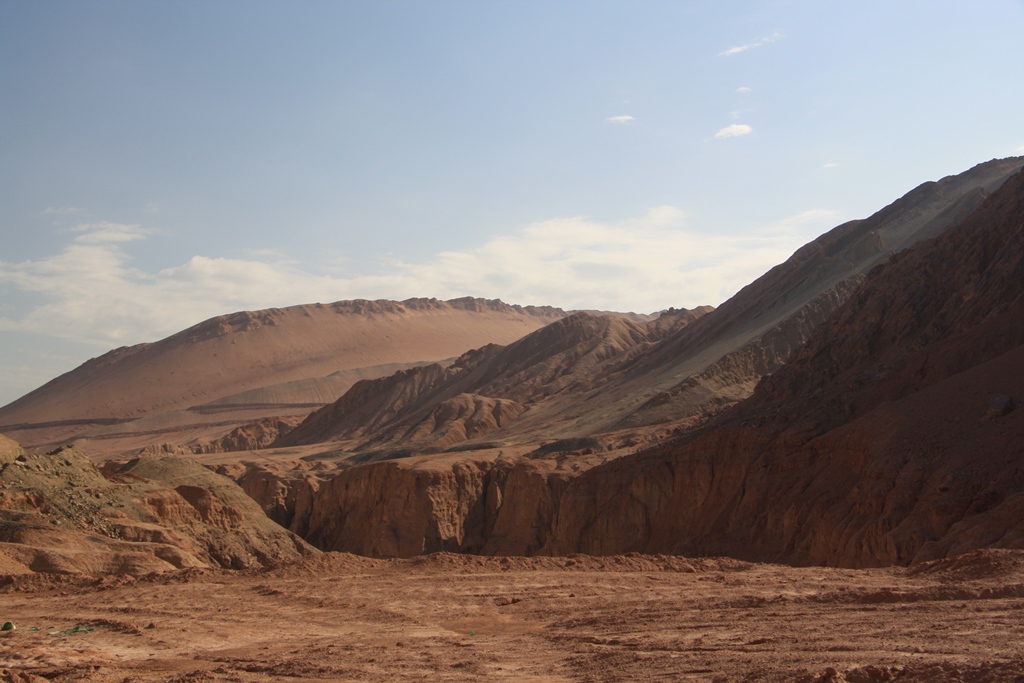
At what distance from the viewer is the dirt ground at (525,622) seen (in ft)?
33.3

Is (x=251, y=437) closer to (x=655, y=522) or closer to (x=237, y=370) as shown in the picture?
(x=237, y=370)

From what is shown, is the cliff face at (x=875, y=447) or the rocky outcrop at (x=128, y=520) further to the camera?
the cliff face at (x=875, y=447)

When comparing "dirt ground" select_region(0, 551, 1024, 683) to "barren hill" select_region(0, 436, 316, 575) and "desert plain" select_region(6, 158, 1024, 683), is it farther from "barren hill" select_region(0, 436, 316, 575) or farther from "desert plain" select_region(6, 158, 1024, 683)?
"barren hill" select_region(0, 436, 316, 575)

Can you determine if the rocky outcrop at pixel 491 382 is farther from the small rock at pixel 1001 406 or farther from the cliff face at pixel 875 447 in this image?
the small rock at pixel 1001 406

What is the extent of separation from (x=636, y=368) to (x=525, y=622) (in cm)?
5078

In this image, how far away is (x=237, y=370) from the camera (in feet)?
438

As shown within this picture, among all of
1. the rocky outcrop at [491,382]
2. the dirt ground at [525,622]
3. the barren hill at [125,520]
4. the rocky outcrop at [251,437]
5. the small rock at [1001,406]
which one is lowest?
the dirt ground at [525,622]

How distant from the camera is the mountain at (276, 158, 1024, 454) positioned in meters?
51.1

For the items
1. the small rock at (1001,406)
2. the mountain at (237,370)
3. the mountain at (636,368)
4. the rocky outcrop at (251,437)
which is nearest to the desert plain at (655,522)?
the small rock at (1001,406)

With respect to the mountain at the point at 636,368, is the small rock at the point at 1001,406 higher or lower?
lower

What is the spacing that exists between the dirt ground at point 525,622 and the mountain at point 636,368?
26.7m

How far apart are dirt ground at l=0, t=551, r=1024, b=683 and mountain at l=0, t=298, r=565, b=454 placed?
82.2 meters

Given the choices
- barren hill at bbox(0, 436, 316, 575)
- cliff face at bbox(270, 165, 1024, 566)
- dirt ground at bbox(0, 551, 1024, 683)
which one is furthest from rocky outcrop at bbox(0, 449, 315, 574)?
cliff face at bbox(270, 165, 1024, 566)

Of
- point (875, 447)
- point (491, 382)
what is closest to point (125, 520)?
point (875, 447)
